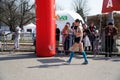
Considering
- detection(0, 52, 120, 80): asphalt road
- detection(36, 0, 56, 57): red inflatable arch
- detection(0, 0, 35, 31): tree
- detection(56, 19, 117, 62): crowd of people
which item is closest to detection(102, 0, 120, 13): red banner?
detection(56, 19, 117, 62): crowd of people

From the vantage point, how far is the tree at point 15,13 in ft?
229

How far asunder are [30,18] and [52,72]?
213ft

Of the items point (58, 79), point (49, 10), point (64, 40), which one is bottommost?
point (58, 79)

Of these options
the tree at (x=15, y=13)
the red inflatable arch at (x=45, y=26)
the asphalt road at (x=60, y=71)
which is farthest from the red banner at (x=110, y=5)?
the tree at (x=15, y=13)

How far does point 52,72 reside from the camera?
11547 millimetres

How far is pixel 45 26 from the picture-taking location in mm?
16547

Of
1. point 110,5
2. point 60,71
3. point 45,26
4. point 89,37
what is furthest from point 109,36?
point 60,71

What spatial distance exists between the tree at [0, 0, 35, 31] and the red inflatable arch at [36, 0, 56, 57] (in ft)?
168

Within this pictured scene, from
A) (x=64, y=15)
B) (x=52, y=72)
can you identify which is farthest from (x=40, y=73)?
(x=64, y=15)

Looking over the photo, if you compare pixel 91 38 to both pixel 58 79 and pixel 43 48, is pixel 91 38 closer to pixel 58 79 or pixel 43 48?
pixel 43 48

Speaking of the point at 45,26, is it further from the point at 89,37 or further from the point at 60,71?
the point at 60,71

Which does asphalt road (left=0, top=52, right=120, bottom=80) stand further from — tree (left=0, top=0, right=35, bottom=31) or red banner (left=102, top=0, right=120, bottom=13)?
tree (left=0, top=0, right=35, bottom=31)

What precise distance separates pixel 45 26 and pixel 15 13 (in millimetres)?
57062

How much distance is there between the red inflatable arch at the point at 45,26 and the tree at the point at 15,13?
51237 mm
